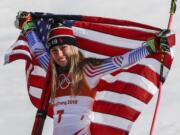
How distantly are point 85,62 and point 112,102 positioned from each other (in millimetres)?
577

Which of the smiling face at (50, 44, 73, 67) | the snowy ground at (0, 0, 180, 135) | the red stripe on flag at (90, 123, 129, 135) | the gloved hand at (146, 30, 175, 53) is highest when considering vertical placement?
the gloved hand at (146, 30, 175, 53)

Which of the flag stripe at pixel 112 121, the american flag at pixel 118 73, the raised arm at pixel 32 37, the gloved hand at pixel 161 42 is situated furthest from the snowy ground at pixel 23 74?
the gloved hand at pixel 161 42

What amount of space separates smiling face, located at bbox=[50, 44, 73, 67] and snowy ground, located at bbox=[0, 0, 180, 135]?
12.5 ft

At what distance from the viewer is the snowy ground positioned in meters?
15.9

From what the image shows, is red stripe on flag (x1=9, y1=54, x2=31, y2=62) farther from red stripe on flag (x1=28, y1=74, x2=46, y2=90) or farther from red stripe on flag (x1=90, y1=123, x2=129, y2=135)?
red stripe on flag (x1=90, y1=123, x2=129, y2=135)

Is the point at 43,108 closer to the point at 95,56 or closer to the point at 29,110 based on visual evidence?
the point at 95,56

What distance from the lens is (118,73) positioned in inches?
414

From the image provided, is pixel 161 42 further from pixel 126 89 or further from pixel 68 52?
pixel 68 52

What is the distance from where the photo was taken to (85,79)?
33.6 ft

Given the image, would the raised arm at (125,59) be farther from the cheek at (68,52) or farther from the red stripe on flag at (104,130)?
the red stripe on flag at (104,130)

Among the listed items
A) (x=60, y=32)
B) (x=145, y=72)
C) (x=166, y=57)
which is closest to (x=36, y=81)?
(x=60, y=32)

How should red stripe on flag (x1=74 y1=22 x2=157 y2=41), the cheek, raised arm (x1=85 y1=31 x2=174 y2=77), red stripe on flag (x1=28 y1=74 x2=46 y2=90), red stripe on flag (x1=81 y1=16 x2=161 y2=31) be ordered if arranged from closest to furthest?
raised arm (x1=85 y1=31 x2=174 y2=77)
the cheek
red stripe on flag (x1=74 y1=22 x2=157 y2=41)
red stripe on flag (x1=81 y1=16 x2=161 y2=31)
red stripe on flag (x1=28 y1=74 x2=46 y2=90)

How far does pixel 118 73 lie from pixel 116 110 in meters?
0.39

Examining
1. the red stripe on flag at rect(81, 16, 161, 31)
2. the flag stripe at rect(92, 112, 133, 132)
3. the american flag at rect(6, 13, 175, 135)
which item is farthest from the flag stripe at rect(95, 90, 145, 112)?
the red stripe on flag at rect(81, 16, 161, 31)
